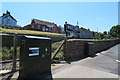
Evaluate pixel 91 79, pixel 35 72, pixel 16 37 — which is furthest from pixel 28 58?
pixel 91 79

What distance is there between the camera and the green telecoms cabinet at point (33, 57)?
13.4 feet

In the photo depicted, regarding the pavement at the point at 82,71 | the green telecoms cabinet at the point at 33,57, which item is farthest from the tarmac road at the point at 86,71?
the green telecoms cabinet at the point at 33,57

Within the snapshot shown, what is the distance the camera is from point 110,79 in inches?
178

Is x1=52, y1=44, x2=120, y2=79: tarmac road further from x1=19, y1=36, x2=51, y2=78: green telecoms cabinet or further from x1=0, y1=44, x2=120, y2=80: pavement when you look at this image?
x1=19, y1=36, x2=51, y2=78: green telecoms cabinet

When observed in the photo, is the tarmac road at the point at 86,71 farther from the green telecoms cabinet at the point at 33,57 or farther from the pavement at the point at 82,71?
the green telecoms cabinet at the point at 33,57

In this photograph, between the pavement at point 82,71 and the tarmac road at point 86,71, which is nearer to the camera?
the pavement at point 82,71

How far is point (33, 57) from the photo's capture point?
4.30m

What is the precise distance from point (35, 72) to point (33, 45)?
1123 millimetres

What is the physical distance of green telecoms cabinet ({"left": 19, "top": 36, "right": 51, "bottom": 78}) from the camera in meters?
4.07

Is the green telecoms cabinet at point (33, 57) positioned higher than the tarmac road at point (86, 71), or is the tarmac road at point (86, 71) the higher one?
the green telecoms cabinet at point (33, 57)

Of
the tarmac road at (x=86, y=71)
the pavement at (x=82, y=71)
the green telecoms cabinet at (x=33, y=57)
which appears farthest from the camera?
the tarmac road at (x=86, y=71)

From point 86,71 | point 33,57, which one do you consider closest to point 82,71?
point 86,71

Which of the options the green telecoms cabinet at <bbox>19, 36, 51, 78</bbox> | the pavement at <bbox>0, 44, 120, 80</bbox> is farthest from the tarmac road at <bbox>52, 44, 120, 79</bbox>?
the green telecoms cabinet at <bbox>19, 36, 51, 78</bbox>

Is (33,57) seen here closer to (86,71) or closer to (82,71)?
(82,71)
